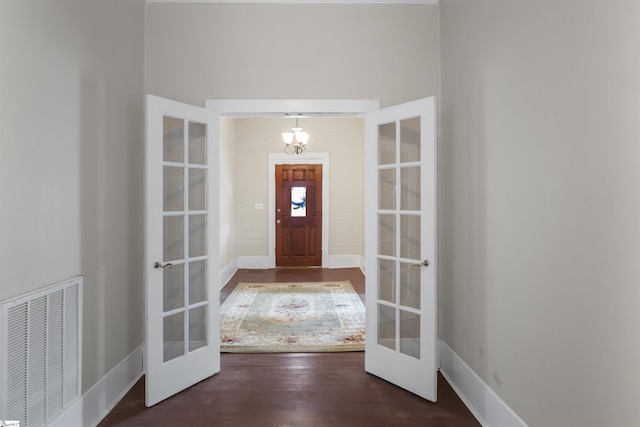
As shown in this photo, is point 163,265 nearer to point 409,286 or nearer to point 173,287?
point 173,287

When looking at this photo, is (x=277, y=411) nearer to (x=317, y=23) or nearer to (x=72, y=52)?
(x=72, y=52)

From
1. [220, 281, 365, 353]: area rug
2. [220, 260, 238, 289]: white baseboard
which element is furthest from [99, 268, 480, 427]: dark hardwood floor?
[220, 260, 238, 289]: white baseboard

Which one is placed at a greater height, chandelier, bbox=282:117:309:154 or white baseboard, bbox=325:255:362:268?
chandelier, bbox=282:117:309:154

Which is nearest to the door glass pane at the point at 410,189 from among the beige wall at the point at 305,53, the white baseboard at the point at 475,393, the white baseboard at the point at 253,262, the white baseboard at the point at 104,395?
the beige wall at the point at 305,53

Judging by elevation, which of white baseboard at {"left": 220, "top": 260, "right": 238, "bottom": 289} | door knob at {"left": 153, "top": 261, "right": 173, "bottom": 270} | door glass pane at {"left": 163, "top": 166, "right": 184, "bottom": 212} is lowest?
white baseboard at {"left": 220, "top": 260, "right": 238, "bottom": 289}

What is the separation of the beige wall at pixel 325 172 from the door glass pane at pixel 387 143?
15.9 feet

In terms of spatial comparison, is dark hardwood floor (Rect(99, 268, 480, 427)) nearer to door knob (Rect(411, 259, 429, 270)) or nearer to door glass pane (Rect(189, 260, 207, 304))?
door glass pane (Rect(189, 260, 207, 304))

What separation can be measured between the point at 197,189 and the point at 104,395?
5.00ft

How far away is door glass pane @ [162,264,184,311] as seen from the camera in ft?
8.87

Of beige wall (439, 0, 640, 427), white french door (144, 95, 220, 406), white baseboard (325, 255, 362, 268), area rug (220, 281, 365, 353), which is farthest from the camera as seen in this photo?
white baseboard (325, 255, 362, 268)

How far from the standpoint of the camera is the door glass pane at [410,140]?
2.72 metres

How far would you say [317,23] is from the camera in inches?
124

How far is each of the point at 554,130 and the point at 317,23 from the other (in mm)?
2200

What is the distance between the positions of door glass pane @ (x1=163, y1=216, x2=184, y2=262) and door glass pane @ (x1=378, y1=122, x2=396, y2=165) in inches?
63.7
